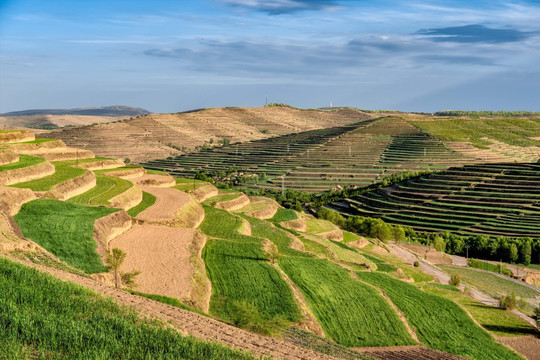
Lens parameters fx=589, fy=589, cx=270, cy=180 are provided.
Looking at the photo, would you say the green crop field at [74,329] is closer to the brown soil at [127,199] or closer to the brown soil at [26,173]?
the brown soil at [127,199]

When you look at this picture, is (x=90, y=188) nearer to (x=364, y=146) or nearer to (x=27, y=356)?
(x=27, y=356)

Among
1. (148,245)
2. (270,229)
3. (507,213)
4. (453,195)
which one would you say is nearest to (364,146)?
(453,195)

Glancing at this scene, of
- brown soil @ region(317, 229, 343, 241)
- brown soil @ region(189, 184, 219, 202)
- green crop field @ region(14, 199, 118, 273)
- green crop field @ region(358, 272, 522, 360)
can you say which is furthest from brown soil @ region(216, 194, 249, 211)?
green crop field @ region(358, 272, 522, 360)

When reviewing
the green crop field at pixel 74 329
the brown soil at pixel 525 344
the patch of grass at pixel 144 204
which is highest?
the green crop field at pixel 74 329

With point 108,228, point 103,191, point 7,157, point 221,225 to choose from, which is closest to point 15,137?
point 7,157

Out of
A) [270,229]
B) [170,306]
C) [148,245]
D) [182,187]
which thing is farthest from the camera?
[182,187]

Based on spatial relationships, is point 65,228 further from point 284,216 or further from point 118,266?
point 284,216

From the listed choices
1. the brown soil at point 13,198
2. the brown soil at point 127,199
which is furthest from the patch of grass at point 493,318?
the brown soil at point 13,198
